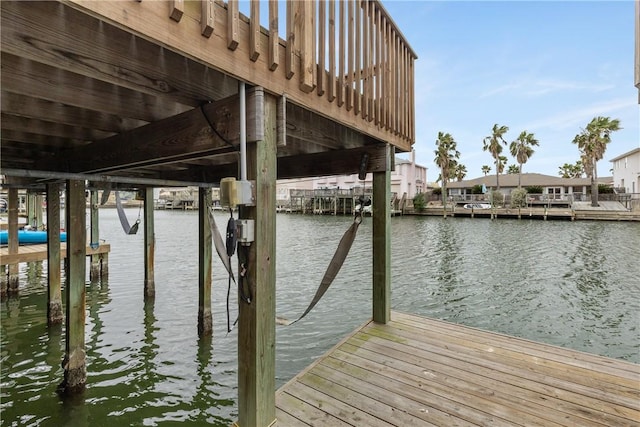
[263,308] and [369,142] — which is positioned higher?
[369,142]

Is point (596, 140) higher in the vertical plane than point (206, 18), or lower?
higher

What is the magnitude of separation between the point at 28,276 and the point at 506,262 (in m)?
16.4

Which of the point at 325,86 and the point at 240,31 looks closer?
the point at 240,31

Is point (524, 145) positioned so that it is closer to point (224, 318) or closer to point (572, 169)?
point (572, 169)

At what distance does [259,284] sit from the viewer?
6.82 feet

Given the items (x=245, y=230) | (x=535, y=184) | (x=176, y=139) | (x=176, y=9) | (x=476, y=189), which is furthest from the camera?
(x=476, y=189)

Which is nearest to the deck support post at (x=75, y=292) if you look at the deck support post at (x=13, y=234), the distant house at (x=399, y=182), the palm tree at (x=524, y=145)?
the deck support post at (x=13, y=234)

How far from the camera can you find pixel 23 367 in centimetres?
434

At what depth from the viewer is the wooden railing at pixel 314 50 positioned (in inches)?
62.7

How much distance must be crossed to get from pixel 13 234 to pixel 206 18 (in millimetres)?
7506

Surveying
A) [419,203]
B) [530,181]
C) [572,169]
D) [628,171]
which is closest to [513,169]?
[572,169]

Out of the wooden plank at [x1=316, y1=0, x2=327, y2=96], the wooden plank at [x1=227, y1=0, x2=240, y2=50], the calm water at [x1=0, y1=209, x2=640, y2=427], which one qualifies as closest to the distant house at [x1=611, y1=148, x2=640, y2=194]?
the calm water at [x1=0, y1=209, x2=640, y2=427]

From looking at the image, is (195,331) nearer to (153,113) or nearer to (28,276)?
(153,113)

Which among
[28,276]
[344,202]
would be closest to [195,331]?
[28,276]
